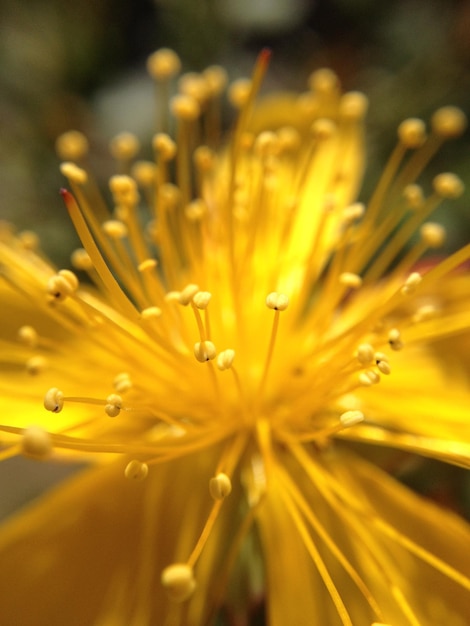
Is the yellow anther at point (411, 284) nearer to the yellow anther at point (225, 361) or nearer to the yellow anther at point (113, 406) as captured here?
the yellow anther at point (225, 361)

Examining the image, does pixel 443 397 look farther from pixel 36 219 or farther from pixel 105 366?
pixel 36 219

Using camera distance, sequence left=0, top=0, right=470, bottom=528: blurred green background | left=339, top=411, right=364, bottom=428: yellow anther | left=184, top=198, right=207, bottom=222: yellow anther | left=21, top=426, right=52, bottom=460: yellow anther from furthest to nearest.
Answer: left=0, top=0, right=470, bottom=528: blurred green background
left=184, top=198, right=207, bottom=222: yellow anther
left=339, top=411, right=364, bottom=428: yellow anther
left=21, top=426, right=52, bottom=460: yellow anther

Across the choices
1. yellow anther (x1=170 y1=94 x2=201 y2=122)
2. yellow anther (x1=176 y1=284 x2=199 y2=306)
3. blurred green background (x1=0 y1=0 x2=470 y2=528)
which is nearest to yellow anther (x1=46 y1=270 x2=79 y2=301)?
yellow anther (x1=176 y1=284 x2=199 y2=306)

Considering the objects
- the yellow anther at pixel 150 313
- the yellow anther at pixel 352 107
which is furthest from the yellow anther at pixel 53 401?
the yellow anther at pixel 352 107

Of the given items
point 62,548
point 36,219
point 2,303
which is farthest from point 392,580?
point 36,219

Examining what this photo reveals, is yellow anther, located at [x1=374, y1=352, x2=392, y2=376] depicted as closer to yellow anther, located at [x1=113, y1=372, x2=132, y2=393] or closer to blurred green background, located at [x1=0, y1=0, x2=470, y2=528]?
yellow anther, located at [x1=113, y1=372, x2=132, y2=393]

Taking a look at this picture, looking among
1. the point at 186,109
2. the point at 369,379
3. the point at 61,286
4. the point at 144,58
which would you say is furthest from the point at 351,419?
the point at 144,58

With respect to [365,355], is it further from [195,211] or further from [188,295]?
[195,211]
